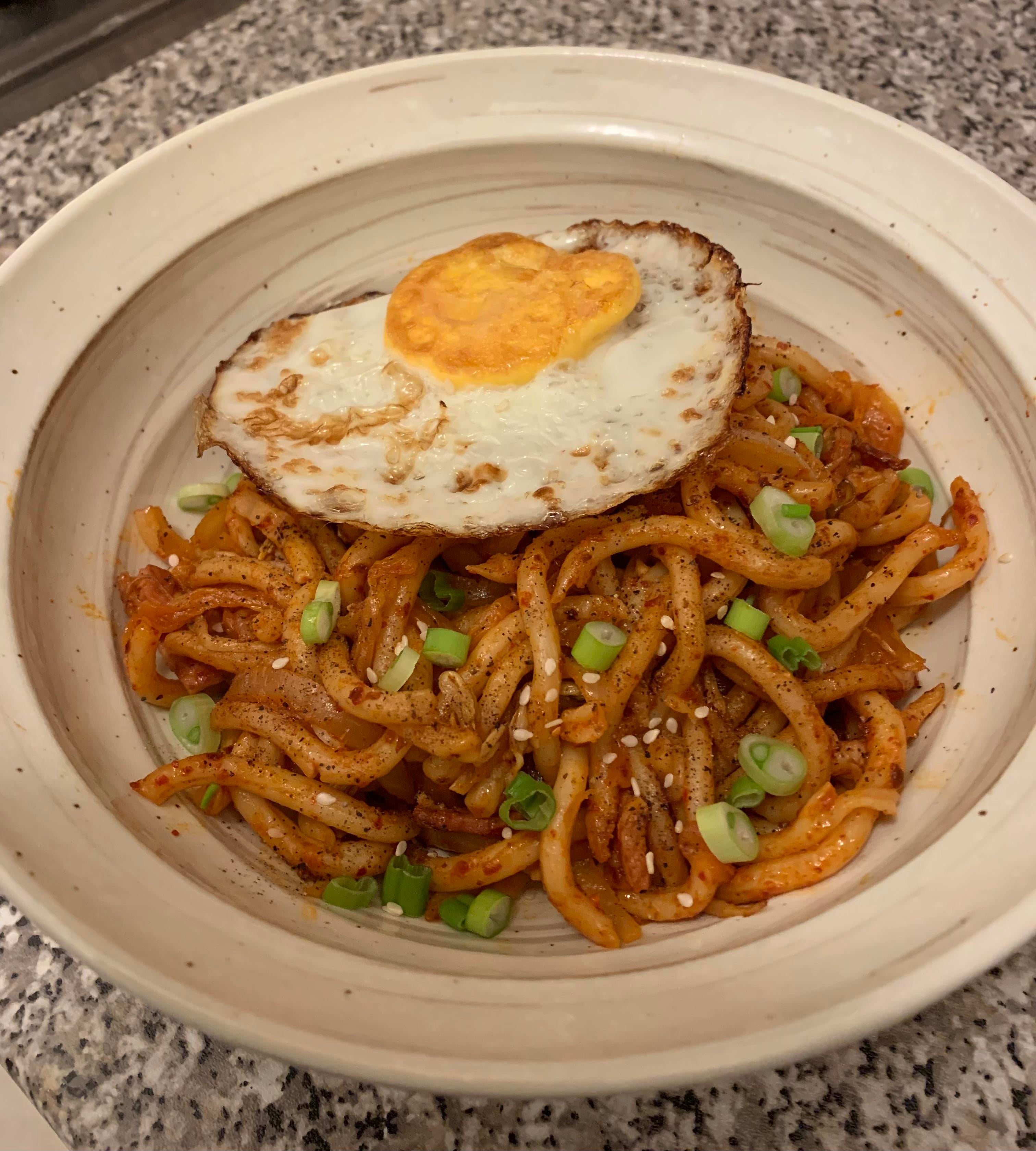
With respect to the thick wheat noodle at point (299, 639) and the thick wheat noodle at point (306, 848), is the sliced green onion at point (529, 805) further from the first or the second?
the thick wheat noodle at point (299, 639)

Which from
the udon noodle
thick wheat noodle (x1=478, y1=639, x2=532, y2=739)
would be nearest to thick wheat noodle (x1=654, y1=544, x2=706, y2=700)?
the udon noodle

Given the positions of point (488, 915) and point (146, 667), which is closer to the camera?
point (488, 915)

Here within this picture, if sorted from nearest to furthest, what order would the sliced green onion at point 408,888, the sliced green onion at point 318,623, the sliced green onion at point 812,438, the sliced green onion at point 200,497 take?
the sliced green onion at point 408,888 → the sliced green onion at point 318,623 → the sliced green onion at point 812,438 → the sliced green onion at point 200,497

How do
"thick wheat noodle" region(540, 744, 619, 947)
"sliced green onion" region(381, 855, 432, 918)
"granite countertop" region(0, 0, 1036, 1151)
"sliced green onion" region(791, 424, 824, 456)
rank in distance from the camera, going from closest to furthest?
"granite countertop" region(0, 0, 1036, 1151), "thick wheat noodle" region(540, 744, 619, 947), "sliced green onion" region(381, 855, 432, 918), "sliced green onion" region(791, 424, 824, 456)

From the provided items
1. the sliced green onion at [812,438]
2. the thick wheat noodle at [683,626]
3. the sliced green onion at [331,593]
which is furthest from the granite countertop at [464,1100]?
the sliced green onion at [812,438]

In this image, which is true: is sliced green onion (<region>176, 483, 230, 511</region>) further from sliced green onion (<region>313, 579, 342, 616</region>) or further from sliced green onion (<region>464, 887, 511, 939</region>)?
sliced green onion (<region>464, 887, 511, 939</region>)

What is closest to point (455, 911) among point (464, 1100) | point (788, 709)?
point (464, 1100)

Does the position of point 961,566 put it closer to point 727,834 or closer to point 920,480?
point 920,480
